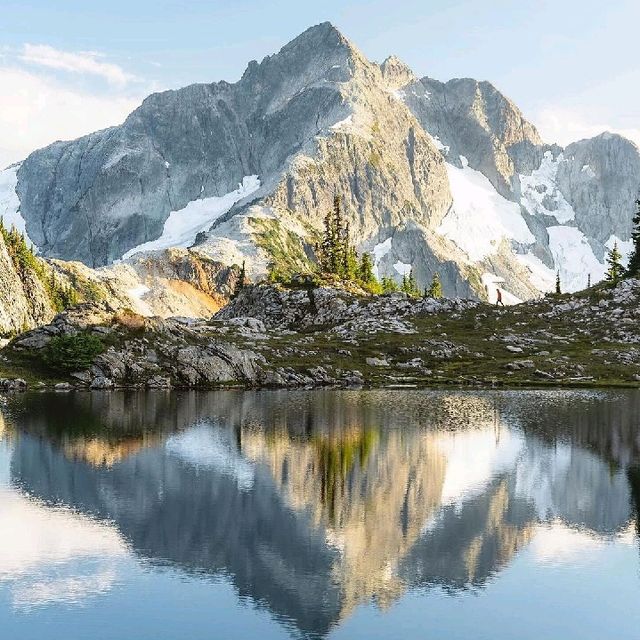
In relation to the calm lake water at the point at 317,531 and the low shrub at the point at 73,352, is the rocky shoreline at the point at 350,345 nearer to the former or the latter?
the low shrub at the point at 73,352

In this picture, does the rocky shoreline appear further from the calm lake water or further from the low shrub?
the calm lake water

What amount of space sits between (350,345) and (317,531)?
10949 centimetres

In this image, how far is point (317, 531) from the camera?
131 feet

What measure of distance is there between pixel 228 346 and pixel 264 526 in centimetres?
9113

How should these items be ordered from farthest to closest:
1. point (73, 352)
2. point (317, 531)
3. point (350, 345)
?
point (350, 345)
point (73, 352)
point (317, 531)

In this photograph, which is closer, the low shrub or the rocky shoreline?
the low shrub

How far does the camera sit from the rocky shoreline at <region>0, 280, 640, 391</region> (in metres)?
122

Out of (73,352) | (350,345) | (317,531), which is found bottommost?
(317,531)

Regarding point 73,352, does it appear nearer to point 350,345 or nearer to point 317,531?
point 350,345

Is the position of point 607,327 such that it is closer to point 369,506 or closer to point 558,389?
point 558,389

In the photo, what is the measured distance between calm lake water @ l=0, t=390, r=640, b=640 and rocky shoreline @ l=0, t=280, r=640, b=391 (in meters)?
43.9

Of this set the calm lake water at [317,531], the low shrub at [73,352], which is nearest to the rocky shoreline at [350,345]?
the low shrub at [73,352]

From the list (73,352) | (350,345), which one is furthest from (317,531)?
(350,345)

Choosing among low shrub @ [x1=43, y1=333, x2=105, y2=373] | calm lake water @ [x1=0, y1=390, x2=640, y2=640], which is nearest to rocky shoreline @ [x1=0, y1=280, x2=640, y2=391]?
low shrub @ [x1=43, y1=333, x2=105, y2=373]
